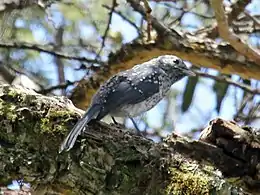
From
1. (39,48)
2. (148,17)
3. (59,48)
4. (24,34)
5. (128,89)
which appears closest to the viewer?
(128,89)

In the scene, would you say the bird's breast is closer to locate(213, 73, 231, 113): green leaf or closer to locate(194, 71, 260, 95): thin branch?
locate(194, 71, 260, 95): thin branch

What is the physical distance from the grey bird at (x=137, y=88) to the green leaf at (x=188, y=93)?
3.68 feet

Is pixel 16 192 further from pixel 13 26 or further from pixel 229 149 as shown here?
pixel 13 26

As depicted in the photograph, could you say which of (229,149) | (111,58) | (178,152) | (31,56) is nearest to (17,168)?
(178,152)

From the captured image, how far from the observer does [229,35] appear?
3.77 meters

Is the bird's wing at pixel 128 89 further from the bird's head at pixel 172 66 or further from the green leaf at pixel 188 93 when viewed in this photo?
the green leaf at pixel 188 93

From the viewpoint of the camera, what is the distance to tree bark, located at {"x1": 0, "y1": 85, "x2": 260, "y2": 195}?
7.26ft

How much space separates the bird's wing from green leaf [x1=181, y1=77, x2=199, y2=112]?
139cm

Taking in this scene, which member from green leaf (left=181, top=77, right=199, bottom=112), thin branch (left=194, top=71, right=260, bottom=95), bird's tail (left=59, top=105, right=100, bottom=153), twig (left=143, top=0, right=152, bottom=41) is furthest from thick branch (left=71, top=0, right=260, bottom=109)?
bird's tail (left=59, top=105, right=100, bottom=153)

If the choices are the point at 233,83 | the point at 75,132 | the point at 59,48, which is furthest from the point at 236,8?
the point at 75,132

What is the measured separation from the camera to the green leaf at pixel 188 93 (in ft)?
15.7

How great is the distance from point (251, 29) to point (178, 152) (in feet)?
6.92

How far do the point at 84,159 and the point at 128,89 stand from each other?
0.93m

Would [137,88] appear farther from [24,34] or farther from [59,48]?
[24,34]
